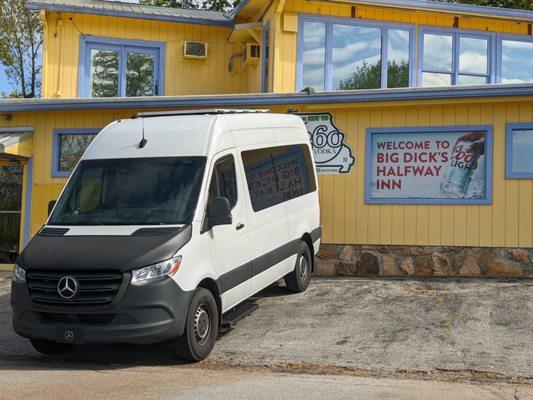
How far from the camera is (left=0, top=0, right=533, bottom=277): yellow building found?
454 inches

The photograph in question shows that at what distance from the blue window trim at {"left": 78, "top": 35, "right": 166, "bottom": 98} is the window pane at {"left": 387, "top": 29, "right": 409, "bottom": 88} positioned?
18.1ft

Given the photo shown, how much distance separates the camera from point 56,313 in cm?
686

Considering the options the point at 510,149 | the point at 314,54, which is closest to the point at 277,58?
the point at 314,54

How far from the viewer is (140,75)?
53.9ft

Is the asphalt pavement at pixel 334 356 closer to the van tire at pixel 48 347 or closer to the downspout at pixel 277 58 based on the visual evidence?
the van tire at pixel 48 347

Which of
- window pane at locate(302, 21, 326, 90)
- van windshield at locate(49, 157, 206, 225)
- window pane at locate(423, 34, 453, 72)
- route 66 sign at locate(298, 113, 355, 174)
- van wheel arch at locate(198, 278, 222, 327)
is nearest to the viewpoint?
van wheel arch at locate(198, 278, 222, 327)

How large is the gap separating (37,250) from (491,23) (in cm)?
1245

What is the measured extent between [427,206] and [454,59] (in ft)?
17.5

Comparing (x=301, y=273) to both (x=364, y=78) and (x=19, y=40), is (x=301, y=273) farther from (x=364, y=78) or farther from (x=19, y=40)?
(x=19, y=40)

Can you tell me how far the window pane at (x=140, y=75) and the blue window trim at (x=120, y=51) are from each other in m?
0.13

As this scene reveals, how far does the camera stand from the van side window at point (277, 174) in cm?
877

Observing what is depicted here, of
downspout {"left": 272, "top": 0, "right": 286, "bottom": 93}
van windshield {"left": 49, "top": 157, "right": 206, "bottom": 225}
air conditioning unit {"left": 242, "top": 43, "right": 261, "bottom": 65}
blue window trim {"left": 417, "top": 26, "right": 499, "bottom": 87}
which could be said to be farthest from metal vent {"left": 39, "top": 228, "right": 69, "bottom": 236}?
blue window trim {"left": 417, "top": 26, "right": 499, "bottom": 87}

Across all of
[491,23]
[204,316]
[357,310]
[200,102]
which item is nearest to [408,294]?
[357,310]

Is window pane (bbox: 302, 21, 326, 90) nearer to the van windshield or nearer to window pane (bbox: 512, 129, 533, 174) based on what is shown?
window pane (bbox: 512, 129, 533, 174)
